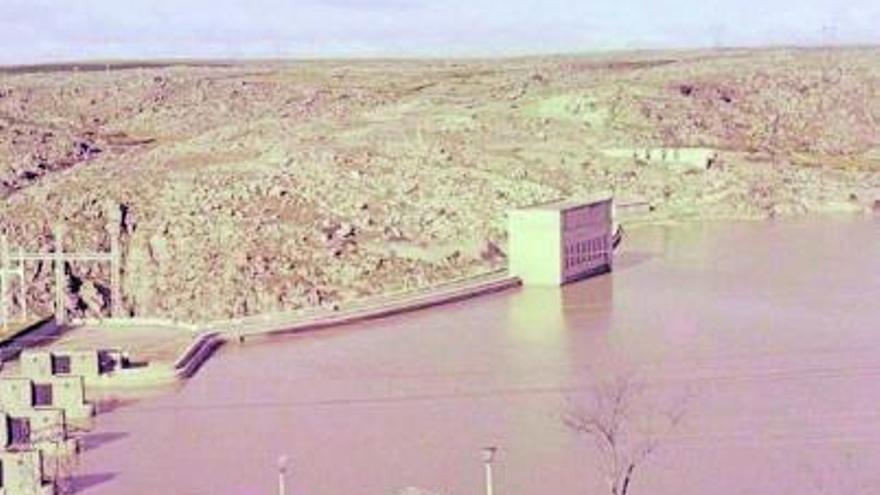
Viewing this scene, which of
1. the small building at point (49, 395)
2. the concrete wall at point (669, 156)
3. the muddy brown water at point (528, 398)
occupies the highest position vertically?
the concrete wall at point (669, 156)

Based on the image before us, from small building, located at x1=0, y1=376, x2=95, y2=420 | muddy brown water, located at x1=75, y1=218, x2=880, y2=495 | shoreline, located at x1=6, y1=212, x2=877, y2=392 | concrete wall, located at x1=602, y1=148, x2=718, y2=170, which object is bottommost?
muddy brown water, located at x1=75, y1=218, x2=880, y2=495

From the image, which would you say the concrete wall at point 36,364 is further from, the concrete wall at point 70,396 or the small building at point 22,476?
the small building at point 22,476

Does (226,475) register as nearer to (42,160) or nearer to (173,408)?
(173,408)

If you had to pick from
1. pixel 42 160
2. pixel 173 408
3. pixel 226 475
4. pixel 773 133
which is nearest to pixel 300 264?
pixel 173 408

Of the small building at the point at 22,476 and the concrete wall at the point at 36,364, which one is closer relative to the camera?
the small building at the point at 22,476

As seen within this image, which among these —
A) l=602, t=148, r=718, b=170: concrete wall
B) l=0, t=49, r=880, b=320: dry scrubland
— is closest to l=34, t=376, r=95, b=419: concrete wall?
l=0, t=49, r=880, b=320: dry scrubland

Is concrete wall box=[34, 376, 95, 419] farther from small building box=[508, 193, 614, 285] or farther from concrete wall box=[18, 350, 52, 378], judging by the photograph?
small building box=[508, 193, 614, 285]

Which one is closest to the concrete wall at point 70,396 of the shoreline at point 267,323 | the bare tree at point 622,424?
the shoreline at point 267,323
